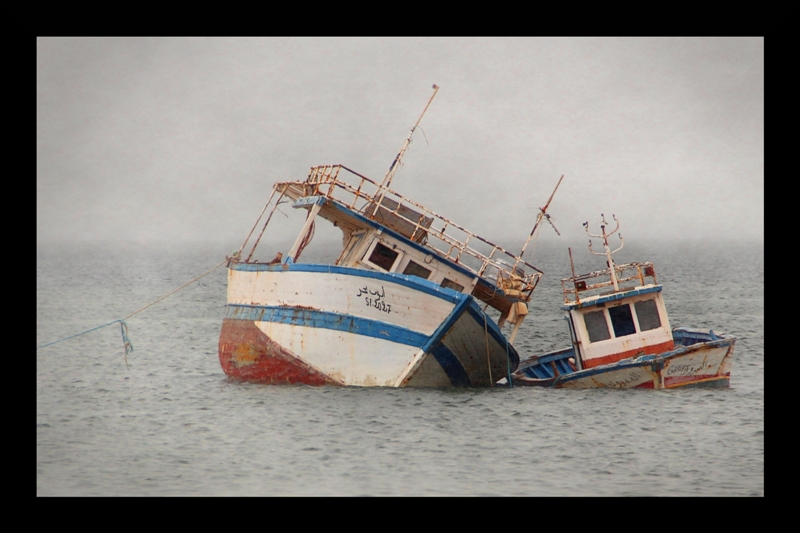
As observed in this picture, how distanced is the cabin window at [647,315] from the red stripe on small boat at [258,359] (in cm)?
675

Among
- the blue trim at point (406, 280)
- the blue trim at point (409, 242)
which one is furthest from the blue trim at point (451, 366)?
the blue trim at point (409, 242)

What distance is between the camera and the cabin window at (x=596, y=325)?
21.6m

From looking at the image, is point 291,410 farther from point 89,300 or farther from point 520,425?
point 89,300

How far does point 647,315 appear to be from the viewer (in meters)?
21.6

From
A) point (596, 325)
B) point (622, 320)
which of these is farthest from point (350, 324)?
point (622, 320)

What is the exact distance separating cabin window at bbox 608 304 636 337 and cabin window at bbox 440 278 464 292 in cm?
332

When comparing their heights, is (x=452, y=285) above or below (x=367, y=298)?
above

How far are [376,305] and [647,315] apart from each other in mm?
6110

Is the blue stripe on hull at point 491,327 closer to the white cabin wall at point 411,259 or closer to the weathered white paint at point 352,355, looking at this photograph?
the white cabin wall at point 411,259

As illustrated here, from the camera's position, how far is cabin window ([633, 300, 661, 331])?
70.7 feet

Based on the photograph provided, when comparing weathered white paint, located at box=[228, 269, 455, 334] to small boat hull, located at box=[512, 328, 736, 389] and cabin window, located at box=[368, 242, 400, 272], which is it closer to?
cabin window, located at box=[368, 242, 400, 272]

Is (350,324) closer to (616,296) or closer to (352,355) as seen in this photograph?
(352,355)

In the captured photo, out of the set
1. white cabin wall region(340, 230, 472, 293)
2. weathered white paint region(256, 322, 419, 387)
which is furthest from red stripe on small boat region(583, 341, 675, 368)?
weathered white paint region(256, 322, 419, 387)
